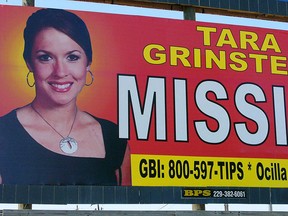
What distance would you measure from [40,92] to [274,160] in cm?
Answer: 538

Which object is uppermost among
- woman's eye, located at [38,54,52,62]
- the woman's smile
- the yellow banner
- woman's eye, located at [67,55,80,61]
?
woman's eye, located at [67,55,80,61]

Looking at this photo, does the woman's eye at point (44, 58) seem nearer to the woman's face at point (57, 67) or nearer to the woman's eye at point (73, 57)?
the woman's face at point (57, 67)

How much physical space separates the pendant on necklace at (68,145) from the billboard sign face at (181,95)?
0.13m

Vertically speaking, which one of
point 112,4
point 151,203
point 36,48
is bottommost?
point 151,203

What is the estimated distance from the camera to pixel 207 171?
1418 cm

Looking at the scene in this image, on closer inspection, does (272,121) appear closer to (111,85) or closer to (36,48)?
(111,85)

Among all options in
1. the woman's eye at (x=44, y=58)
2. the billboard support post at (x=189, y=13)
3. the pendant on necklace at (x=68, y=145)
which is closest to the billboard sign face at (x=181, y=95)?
the woman's eye at (x=44, y=58)

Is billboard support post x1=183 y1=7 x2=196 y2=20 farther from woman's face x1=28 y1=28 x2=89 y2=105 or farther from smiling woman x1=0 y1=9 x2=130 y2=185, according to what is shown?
woman's face x1=28 y1=28 x2=89 y2=105

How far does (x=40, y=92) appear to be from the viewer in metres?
13.7

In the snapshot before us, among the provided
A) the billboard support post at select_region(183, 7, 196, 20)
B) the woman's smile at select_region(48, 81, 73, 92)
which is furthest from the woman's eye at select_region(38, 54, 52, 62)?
the billboard support post at select_region(183, 7, 196, 20)

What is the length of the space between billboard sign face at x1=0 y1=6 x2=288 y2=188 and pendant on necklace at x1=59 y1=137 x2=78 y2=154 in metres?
0.13

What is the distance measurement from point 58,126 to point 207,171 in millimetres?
3328

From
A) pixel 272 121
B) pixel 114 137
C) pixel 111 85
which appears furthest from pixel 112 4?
pixel 272 121

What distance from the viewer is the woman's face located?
1377 cm
